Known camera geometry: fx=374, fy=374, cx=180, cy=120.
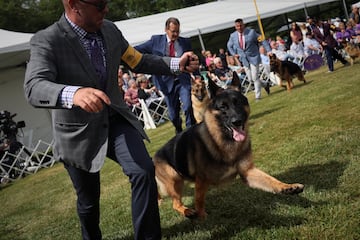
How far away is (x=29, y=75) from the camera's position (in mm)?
2148

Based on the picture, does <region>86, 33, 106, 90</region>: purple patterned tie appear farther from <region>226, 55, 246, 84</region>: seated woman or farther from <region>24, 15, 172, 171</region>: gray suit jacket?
<region>226, 55, 246, 84</region>: seated woman

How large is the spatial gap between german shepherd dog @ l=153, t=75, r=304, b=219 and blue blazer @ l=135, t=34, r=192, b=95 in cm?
271

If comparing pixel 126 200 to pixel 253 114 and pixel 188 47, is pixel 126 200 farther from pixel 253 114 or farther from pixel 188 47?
pixel 253 114

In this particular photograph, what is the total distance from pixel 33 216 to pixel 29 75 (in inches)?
157

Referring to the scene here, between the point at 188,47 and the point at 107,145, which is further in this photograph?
the point at 188,47

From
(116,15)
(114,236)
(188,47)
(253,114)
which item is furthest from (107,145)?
(116,15)

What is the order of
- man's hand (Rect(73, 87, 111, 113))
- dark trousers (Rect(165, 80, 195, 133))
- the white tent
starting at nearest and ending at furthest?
man's hand (Rect(73, 87, 111, 113)) → dark trousers (Rect(165, 80, 195, 133)) → the white tent

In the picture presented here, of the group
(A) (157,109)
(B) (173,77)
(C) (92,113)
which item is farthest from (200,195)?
(A) (157,109)

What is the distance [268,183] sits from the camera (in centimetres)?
321

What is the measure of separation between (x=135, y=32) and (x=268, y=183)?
1510cm

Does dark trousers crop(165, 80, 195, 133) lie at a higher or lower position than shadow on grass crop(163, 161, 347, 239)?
higher

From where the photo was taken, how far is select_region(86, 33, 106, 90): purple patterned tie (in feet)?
8.32

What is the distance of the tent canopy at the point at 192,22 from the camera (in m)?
12.2

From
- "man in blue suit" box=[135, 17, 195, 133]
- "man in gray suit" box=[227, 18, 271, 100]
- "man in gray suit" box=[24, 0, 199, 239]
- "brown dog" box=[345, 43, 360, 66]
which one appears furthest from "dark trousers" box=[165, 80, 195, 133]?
"brown dog" box=[345, 43, 360, 66]
